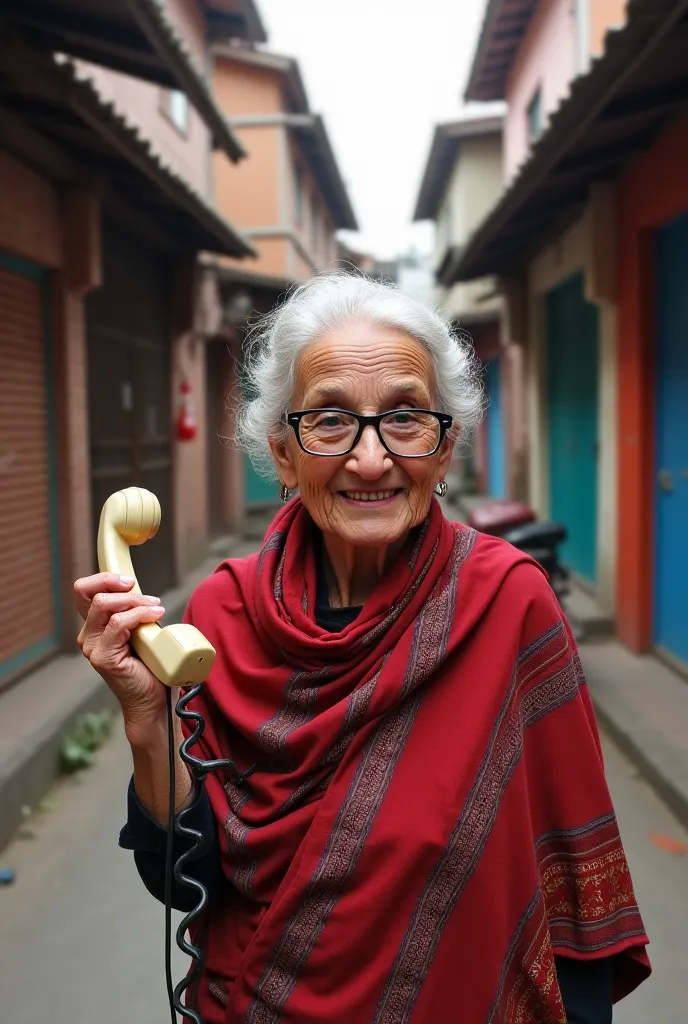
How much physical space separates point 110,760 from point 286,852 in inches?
139

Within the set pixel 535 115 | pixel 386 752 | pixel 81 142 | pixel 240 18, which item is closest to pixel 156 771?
pixel 386 752

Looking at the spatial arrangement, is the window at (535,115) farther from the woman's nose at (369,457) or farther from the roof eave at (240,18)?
the woman's nose at (369,457)

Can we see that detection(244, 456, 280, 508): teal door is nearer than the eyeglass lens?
No

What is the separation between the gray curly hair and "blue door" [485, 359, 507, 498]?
12.8 m

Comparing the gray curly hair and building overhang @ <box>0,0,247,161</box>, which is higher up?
building overhang @ <box>0,0,247,161</box>

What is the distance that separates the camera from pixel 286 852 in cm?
135

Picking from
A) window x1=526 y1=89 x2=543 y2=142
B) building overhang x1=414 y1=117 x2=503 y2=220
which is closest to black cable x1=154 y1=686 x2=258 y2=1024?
window x1=526 y1=89 x2=543 y2=142

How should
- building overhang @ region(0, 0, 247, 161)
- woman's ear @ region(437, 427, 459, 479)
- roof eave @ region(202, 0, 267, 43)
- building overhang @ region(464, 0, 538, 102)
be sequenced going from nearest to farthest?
woman's ear @ region(437, 427, 459, 479)
building overhang @ region(0, 0, 247, 161)
roof eave @ region(202, 0, 267, 43)
building overhang @ region(464, 0, 538, 102)

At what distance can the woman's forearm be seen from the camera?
134cm

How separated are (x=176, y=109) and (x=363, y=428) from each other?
9483 millimetres

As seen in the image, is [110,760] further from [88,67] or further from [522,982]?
[88,67]

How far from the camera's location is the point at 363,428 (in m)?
1.39

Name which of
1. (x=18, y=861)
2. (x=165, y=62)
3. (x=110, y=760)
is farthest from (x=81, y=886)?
(x=165, y=62)

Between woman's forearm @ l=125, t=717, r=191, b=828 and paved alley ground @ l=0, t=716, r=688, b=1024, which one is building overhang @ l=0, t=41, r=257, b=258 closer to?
paved alley ground @ l=0, t=716, r=688, b=1024
